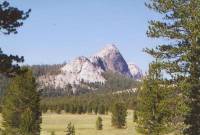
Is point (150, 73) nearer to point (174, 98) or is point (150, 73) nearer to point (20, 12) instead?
point (174, 98)

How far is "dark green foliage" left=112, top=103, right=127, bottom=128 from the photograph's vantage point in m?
125

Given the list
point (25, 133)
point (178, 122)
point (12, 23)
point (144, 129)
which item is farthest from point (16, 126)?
point (12, 23)

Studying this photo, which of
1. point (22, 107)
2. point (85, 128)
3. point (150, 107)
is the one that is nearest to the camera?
point (150, 107)

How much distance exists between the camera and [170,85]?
38.4 metres

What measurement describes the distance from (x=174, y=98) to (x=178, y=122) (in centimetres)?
225

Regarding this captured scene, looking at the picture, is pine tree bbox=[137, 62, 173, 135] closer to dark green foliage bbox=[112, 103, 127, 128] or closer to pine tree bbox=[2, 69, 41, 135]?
pine tree bbox=[2, 69, 41, 135]

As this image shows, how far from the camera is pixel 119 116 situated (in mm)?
127188

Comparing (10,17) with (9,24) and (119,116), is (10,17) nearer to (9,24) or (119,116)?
(9,24)

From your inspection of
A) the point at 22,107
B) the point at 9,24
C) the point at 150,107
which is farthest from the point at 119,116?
the point at 9,24

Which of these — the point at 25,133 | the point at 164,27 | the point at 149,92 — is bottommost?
the point at 25,133

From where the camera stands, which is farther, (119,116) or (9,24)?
(119,116)

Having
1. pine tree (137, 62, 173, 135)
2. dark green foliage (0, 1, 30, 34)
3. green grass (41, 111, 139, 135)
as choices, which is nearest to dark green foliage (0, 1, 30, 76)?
dark green foliage (0, 1, 30, 34)

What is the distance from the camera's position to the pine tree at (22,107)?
5688 cm

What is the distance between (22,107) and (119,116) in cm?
6969
